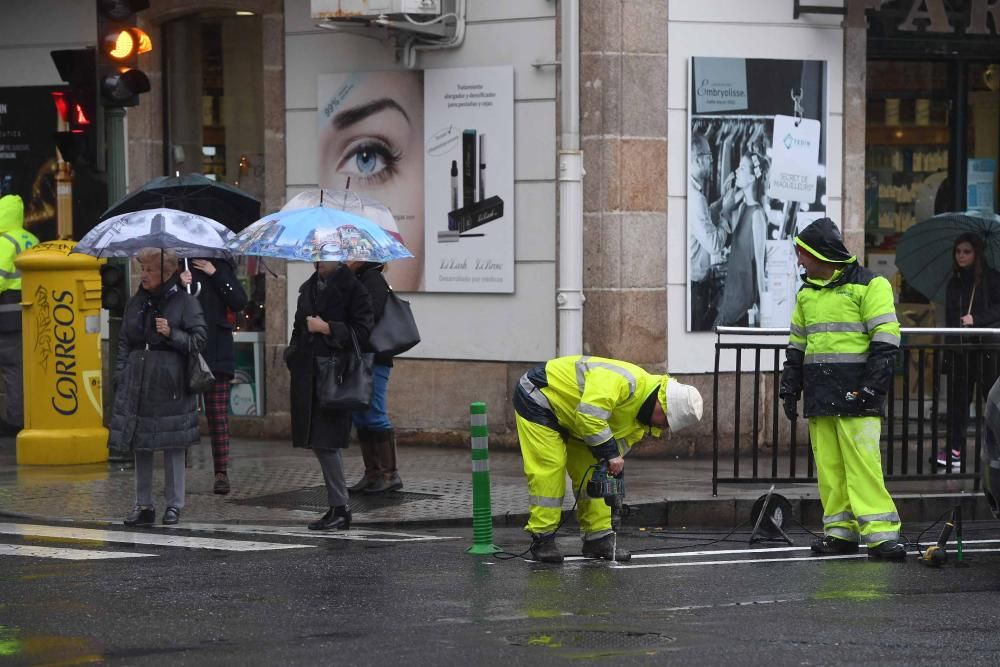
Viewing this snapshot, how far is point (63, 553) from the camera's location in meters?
9.55

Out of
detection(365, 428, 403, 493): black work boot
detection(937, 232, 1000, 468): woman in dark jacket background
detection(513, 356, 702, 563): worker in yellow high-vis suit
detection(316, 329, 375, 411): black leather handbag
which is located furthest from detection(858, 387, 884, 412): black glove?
detection(937, 232, 1000, 468): woman in dark jacket background

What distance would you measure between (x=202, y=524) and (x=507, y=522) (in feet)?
6.24

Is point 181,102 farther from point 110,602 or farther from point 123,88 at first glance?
point 110,602

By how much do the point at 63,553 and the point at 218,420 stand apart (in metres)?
2.78

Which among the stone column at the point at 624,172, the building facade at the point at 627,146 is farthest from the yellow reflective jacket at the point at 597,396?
the stone column at the point at 624,172

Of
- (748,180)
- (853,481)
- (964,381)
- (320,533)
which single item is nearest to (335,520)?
(320,533)

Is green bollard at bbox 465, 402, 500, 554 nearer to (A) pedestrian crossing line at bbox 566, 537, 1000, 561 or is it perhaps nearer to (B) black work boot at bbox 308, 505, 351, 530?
(A) pedestrian crossing line at bbox 566, 537, 1000, 561

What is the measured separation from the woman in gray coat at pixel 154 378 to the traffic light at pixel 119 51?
2.50m

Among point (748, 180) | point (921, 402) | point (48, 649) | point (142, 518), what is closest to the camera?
point (48, 649)

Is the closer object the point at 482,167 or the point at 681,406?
the point at 681,406

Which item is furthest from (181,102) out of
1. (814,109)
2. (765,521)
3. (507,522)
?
(765,521)

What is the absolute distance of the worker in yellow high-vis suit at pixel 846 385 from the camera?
9.61 metres

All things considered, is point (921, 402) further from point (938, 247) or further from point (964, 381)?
point (938, 247)

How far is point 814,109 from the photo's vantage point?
14.4 metres
